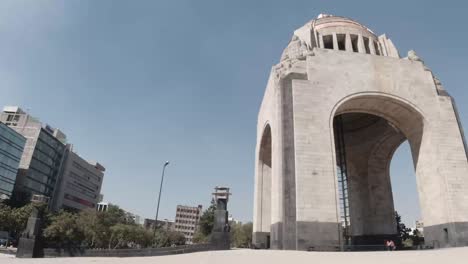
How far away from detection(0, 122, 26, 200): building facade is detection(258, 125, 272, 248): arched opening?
5106 cm

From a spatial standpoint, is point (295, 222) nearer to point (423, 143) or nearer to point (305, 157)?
point (305, 157)

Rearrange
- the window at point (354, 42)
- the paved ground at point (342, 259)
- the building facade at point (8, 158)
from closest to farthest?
the paved ground at point (342, 259), the window at point (354, 42), the building facade at point (8, 158)

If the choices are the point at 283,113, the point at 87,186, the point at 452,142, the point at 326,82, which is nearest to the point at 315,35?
the point at 326,82

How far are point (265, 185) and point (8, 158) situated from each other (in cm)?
5258

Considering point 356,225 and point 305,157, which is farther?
point 356,225

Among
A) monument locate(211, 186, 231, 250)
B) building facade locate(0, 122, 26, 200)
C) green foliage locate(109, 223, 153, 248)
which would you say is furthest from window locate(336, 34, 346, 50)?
building facade locate(0, 122, 26, 200)

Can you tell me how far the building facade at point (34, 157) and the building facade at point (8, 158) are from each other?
14.5 ft

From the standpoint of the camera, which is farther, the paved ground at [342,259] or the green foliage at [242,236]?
the green foliage at [242,236]

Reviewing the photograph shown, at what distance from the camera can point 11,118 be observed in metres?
68.4

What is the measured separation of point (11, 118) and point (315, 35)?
70712mm

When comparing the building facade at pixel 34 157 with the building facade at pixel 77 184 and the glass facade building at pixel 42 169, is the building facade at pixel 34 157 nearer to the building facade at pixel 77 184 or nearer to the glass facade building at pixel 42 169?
the glass facade building at pixel 42 169

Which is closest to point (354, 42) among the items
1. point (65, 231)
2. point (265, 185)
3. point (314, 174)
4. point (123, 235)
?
point (265, 185)

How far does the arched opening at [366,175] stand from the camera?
26266 millimetres

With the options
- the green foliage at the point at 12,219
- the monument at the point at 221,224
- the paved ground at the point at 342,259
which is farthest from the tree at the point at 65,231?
the paved ground at the point at 342,259
